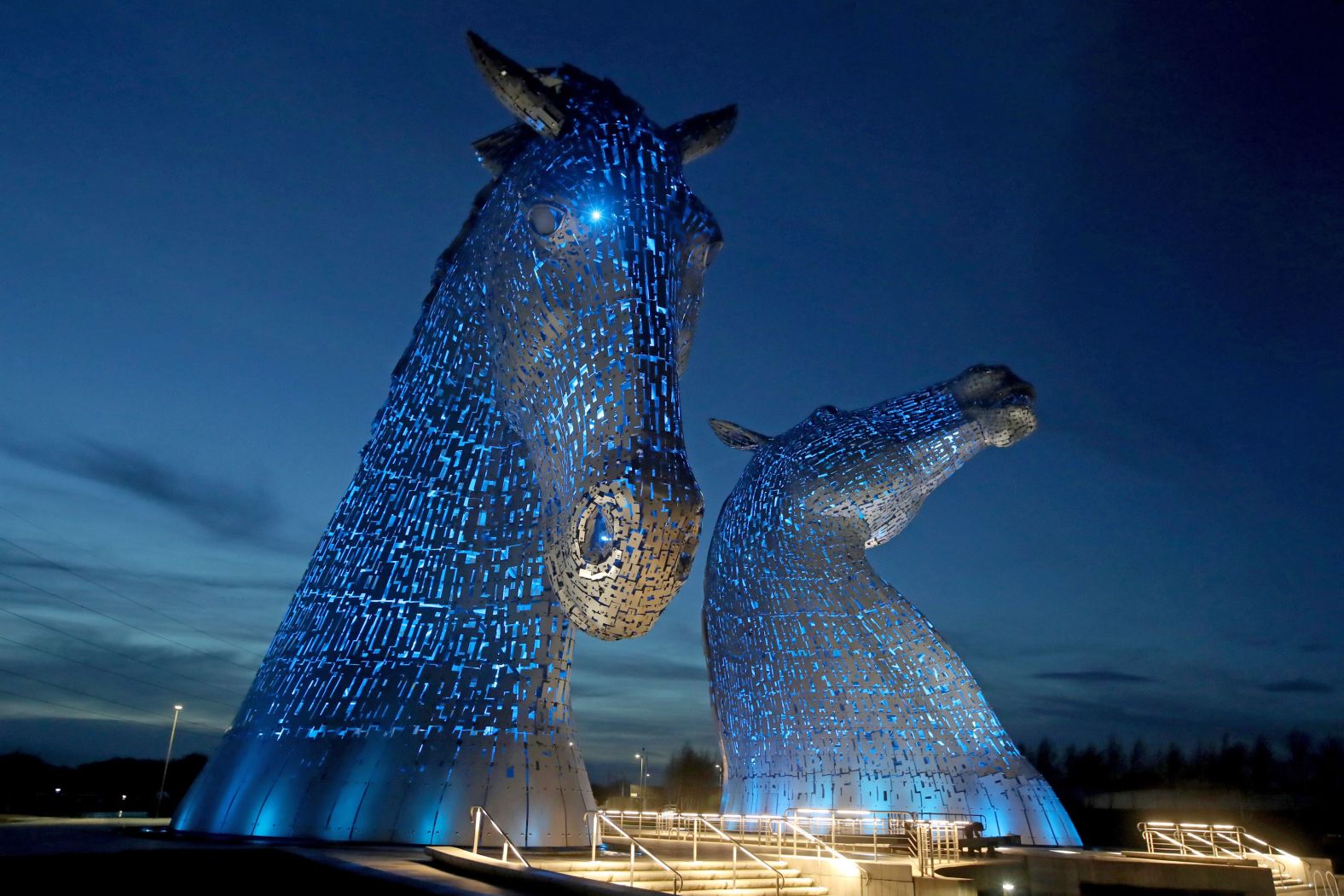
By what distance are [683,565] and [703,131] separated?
3684 millimetres

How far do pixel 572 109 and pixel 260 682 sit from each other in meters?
4.23

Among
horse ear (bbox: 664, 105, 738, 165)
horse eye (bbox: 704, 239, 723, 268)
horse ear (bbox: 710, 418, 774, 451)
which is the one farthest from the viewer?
horse ear (bbox: 710, 418, 774, 451)

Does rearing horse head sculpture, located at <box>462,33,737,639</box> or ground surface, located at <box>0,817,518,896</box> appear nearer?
ground surface, located at <box>0,817,518,896</box>

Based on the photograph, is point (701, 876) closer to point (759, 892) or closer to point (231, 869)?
point (759, 892)

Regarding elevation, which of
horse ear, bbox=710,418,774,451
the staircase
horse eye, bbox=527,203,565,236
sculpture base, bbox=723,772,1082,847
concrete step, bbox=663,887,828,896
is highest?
horse ear, bbox=710,418,774,451

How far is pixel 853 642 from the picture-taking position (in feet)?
39.6

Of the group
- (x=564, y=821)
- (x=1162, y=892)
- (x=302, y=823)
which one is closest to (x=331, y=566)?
(x=302, y=823)

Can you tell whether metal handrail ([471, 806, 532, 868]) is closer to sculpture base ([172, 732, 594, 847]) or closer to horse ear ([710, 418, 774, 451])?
sculpture base ([172, 732, 594, 847])

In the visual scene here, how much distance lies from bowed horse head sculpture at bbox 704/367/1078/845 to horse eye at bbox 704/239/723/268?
A: 23.4 ft

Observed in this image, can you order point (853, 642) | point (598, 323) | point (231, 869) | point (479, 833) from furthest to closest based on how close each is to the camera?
point (853, 642) → point (479, 833) → point (598, 323) → point (231, 869)

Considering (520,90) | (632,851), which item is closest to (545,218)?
(520,90)

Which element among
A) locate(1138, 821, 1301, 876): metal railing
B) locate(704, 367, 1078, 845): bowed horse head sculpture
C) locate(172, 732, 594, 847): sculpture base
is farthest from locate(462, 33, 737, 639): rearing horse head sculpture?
locate(1138, 821, 1301, 876): metal railing

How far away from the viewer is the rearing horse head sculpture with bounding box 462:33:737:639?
4.35 meters

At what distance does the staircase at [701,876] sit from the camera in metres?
5.40
